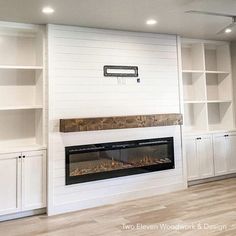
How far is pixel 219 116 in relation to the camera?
5.71 metres

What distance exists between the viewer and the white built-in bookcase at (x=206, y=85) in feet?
16.8

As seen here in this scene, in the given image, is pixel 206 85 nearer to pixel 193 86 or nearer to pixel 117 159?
pixel 193 86

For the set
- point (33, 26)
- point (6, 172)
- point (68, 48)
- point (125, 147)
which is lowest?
point (6, 172)

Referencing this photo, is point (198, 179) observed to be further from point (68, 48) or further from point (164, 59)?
point (68, 48)

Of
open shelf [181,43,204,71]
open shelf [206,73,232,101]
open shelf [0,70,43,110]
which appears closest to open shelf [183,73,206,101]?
open shelf [181,43,204,71]

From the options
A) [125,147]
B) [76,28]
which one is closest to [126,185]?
[125,147]

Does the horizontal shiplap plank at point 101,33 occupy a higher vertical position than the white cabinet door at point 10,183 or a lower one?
higher

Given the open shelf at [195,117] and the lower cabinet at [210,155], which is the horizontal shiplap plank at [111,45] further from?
the lower cabinet at [210,155]

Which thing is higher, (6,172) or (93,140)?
(93,140)

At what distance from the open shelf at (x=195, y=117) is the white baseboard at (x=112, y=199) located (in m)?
1.18

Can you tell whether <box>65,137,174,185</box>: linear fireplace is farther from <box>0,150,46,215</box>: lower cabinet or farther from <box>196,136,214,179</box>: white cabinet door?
<box>196,136,214,179</box>: white cabinet door

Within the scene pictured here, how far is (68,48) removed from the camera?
12.7ft

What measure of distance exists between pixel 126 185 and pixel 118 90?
1499 mm

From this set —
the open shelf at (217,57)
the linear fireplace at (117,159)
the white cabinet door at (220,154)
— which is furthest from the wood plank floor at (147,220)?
the open shelf at (217,57)
